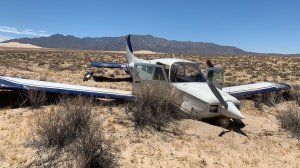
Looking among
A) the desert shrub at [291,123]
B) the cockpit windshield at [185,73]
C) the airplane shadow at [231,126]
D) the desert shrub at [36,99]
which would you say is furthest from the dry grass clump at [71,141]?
the desert shrub at [291,123]

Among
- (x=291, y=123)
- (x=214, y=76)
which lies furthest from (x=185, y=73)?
(x=291, y=123)

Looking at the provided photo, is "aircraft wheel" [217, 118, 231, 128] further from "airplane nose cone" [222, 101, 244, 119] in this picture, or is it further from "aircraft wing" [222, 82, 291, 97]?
"aircraft wing" [222, 82, 291, 97]

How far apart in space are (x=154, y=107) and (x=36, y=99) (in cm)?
348

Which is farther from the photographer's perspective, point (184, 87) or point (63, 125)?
point (184, 87)

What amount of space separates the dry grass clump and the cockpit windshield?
145 inches

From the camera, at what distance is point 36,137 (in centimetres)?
689

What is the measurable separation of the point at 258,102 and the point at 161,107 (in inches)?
233

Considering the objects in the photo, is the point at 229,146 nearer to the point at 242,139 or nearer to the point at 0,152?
the point at 242,139

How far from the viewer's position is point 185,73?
10734mm

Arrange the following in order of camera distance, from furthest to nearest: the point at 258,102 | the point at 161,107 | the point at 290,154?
the point at 258,102, the point at 161,107, the point at 290,154

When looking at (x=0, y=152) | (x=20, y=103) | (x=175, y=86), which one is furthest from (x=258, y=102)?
(x=0, y=152)

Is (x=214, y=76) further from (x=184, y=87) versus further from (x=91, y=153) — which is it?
(x=91, y=153)

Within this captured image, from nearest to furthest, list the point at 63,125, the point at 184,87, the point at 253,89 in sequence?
the point at 63,125 < the point at 184,87 < the point at 253,89

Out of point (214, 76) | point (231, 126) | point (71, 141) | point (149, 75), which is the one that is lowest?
point (231, 126)
